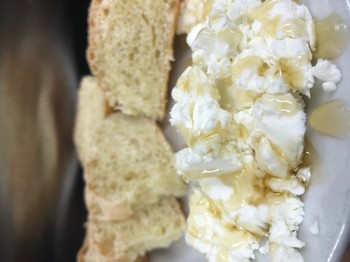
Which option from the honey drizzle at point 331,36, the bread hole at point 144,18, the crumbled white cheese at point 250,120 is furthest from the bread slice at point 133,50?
the honey drizzle at point 331,36

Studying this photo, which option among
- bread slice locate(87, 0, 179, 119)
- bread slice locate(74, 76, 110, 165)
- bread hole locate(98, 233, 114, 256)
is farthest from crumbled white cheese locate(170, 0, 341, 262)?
bread slice locate(74, 76, 110, 165)

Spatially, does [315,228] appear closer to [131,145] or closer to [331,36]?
[331,36]

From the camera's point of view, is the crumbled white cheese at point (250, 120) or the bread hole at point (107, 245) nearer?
the crumbled white cheese at point (250, 120)

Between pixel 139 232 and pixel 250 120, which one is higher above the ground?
pixel 250 120

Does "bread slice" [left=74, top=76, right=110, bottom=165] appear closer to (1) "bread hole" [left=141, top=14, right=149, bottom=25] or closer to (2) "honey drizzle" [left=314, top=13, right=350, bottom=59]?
(1) "bread hole" [left=141, top=14, right=149, bottom=25]

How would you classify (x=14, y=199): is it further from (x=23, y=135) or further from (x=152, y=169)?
(x=152, y=169)

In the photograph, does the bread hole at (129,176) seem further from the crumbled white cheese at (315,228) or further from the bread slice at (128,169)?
the crumbled white cheese at (315,228)

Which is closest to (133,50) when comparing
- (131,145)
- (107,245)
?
(131,145)
